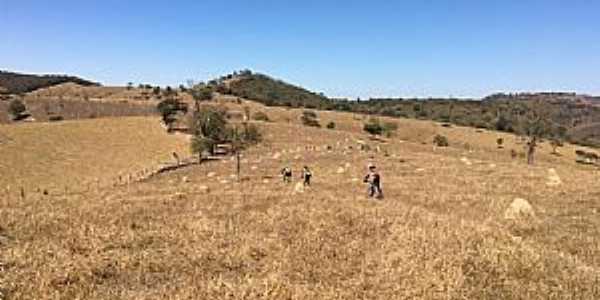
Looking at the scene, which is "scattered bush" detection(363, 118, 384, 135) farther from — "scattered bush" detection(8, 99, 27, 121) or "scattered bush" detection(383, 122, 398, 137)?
"scattered bush" detection(8, 99, 27, 121)

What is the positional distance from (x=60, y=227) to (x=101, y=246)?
388 cm

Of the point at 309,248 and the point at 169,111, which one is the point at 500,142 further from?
the point at 309,248

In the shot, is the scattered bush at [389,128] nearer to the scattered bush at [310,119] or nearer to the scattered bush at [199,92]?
the scattered bush at [310,119]

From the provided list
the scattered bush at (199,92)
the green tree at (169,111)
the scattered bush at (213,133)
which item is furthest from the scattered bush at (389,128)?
the scattered bush at (213,133)

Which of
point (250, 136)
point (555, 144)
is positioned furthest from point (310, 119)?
point (250, 136)

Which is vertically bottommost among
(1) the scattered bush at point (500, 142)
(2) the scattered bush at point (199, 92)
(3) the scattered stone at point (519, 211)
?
(1) the scattered bush at point (500, 142)

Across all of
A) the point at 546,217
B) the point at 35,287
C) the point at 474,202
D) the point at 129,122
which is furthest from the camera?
the point at 129,122

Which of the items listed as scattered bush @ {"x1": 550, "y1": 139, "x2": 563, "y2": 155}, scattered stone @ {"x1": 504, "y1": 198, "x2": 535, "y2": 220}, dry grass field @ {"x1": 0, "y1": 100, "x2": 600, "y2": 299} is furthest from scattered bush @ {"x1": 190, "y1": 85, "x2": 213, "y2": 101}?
scattered stone @ {"x1": 504, "y1": 198, "x2": 535, "y2": 220}

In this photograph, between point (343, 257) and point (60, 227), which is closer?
point (343, 257)

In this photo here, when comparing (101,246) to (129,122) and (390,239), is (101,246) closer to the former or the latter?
(390,239)

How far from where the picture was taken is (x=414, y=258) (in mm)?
14898

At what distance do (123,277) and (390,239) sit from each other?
707 centimetres

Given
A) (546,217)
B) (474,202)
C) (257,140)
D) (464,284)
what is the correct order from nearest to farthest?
(464,284) → (546,217) → (474,202) → (257,140)

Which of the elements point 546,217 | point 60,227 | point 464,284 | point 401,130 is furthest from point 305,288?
point 401,130
